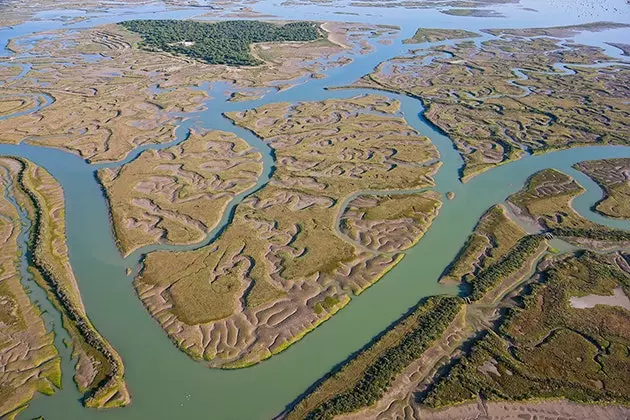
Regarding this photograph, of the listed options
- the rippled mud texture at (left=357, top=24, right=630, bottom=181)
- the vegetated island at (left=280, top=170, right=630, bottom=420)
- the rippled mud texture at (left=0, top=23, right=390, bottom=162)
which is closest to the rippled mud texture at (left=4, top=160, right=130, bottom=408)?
the rippled mud texture at (left=0, top=23, right=390, bottom=162)

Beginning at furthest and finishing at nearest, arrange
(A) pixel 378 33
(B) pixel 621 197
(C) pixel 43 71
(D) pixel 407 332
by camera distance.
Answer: (A) pixel 378 33
(C) pixel 43 71
(B) pixel 621 197
(D) pixel 407 332

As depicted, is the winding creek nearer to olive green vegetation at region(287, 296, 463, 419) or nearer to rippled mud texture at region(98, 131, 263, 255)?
olive green vegetation at region(287, 296, 463, 419)

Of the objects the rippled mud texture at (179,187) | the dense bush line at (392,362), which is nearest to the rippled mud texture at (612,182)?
the dense bush line at (392,362)

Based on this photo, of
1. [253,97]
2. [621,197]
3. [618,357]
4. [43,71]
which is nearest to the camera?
[618,357]

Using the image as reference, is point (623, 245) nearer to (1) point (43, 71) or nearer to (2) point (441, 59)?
(2) point (441, 59)

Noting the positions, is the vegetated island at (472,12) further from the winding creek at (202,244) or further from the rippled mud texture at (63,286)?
the rippled mud texture at (63,286)

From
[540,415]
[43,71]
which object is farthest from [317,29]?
[540,415]

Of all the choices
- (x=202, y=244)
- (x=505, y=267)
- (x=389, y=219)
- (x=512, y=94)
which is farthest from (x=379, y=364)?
(x=512, y=94)
